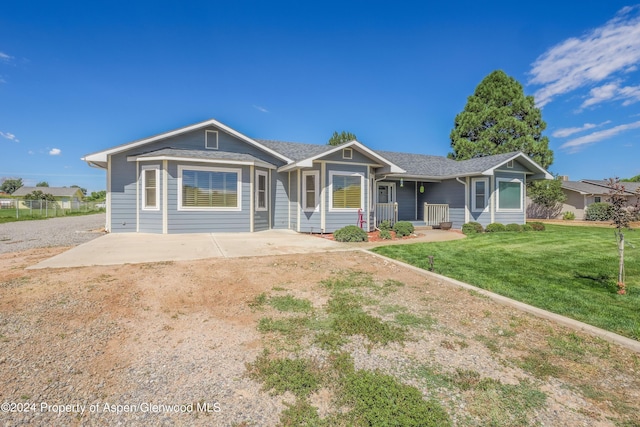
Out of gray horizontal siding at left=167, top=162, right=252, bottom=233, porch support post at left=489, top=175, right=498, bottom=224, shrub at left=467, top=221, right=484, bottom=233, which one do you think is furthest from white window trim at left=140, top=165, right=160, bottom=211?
porch support post at left=489, top=175, right=498, bottom=224

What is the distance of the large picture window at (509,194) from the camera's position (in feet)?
51.7

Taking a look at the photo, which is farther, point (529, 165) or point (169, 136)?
point (529, 165)

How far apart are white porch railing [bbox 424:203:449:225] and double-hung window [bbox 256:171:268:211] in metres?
8.71

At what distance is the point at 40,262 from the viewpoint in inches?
246

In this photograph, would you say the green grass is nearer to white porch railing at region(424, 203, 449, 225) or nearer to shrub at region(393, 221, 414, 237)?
shrub at region(393, 221, 414, 237)

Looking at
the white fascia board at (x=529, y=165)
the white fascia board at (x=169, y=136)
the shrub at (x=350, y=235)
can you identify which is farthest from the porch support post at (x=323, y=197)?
the white fascia board at (x=529, y=165)

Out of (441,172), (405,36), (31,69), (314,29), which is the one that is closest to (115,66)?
(31,69)

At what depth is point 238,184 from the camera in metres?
Answer: 12.1

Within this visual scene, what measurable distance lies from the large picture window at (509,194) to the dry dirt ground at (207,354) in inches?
509

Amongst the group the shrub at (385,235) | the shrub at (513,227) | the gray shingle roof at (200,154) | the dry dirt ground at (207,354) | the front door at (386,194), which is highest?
the gray shingle roof at (200,154)

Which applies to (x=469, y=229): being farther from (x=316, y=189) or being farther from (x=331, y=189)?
(x=316, y=189)

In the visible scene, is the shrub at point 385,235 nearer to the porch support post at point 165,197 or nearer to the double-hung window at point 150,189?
the porch support post at point 165,197

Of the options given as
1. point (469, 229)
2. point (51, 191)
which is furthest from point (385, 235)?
point (51, 191)

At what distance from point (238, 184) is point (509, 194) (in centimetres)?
1378
